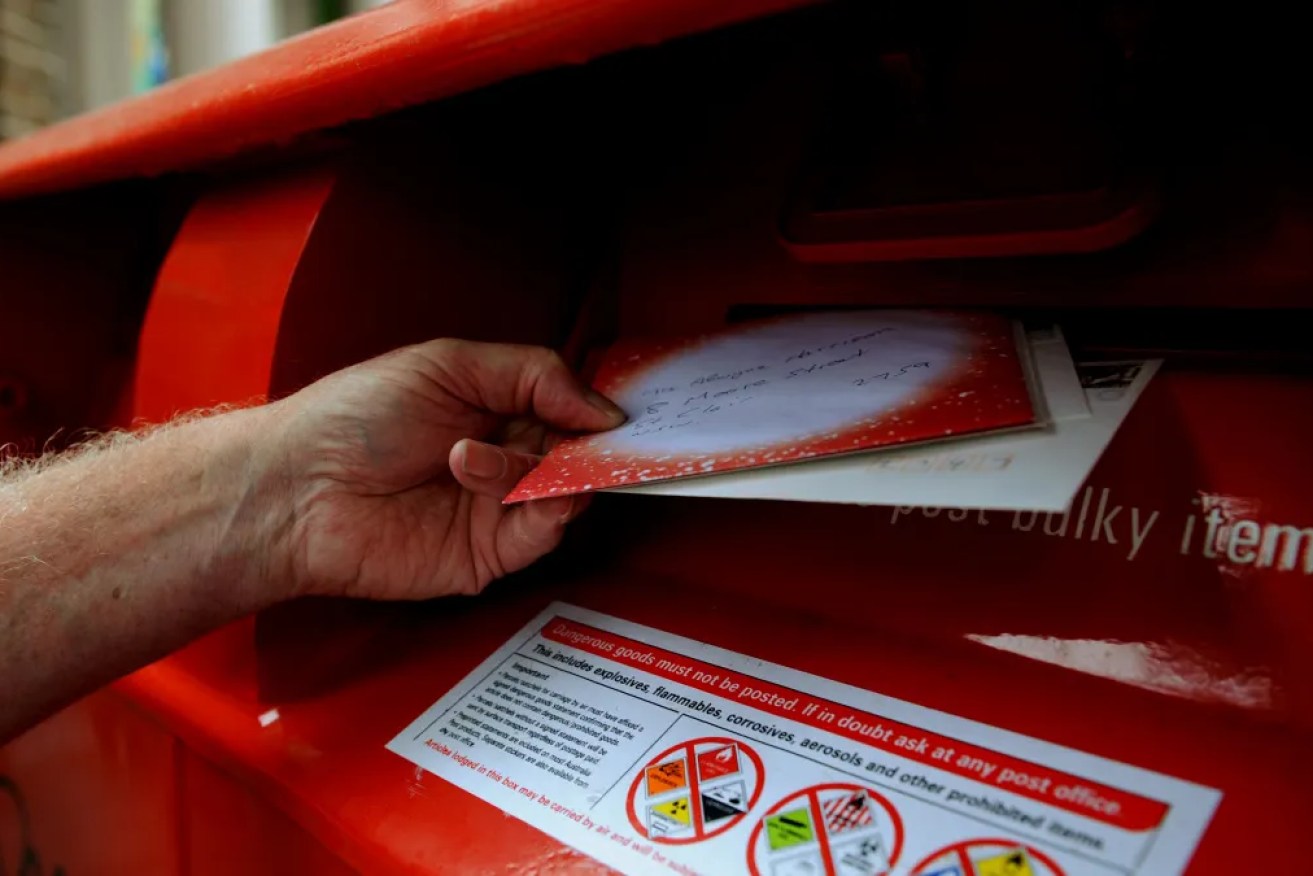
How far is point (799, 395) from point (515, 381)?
0.29 metres

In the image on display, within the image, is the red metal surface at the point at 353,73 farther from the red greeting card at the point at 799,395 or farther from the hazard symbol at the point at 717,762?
the hazard symbol at the point at 717,762

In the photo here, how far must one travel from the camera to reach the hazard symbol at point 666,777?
542 millimetres

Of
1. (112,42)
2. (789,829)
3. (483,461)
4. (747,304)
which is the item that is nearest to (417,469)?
(483,461)

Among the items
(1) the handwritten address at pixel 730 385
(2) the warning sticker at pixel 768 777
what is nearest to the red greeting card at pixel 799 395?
(1) the handwritten address at pixel 730 385

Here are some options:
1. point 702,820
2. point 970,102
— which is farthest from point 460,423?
→ point 970,102

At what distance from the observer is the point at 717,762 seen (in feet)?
1.80

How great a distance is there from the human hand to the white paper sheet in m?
Answer: 0.21

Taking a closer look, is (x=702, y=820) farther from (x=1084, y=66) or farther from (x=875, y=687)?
(x=1084, y=66)

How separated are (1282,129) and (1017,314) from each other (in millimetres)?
207

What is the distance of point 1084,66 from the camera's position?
0.70 metres

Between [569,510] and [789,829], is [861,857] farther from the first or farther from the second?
[569,510]

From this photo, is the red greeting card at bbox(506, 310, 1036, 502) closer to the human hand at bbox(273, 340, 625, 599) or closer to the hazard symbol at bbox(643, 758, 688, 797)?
the human hand at bbox(273, 340, 625, 599)

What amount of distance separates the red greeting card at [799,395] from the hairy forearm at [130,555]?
0.93 feet

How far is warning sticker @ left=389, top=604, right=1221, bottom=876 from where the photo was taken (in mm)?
450
